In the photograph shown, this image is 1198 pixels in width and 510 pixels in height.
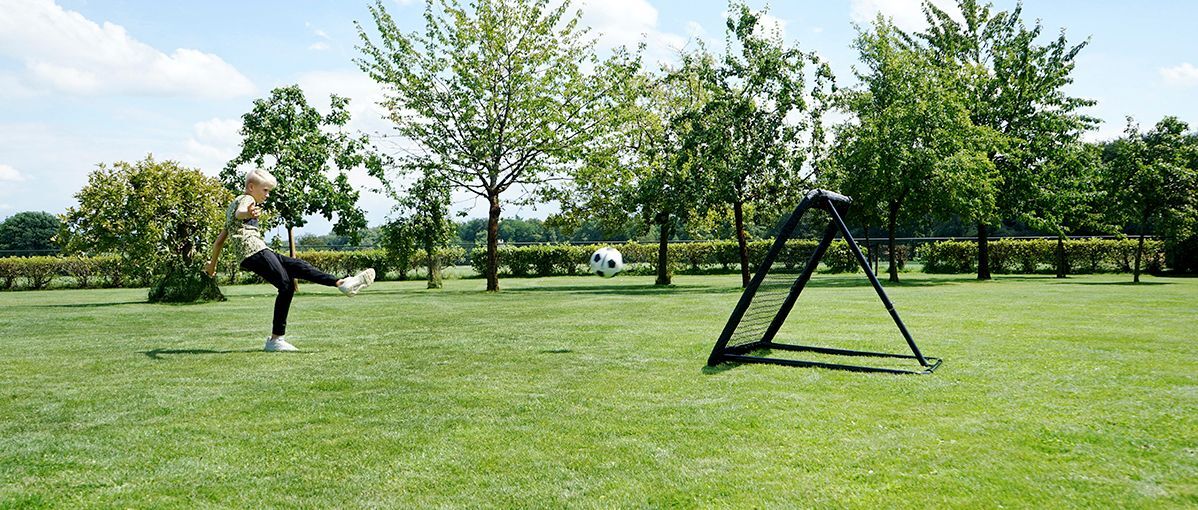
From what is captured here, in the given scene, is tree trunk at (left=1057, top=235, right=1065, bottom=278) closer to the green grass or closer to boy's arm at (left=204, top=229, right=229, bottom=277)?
the green grass

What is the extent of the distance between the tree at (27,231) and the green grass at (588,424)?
83.7m

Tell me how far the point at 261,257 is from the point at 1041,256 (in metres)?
38.8

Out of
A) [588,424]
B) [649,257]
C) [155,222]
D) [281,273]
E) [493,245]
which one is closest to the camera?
[588,424]

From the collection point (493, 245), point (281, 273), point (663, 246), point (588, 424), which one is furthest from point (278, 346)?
point (663, 246)

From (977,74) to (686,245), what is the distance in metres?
16.7

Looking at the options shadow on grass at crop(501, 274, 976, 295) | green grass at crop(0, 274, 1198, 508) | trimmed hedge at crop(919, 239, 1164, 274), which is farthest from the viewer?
trimmed hedge at crop(919, 239, 1164, 274)

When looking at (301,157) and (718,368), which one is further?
(301,157)

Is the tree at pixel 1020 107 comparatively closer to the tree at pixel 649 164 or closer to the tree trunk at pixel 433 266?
the tree at pixel 649 164

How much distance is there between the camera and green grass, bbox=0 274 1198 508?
13.5 ft

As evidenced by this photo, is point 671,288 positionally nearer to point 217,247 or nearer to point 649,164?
point 649,164

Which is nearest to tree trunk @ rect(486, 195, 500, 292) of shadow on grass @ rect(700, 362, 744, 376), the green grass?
the green grass

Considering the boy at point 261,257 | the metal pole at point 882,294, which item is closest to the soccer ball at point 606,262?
the boy at point 261,257

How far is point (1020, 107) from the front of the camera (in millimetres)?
34312

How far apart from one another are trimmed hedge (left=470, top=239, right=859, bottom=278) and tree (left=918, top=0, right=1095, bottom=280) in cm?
887
